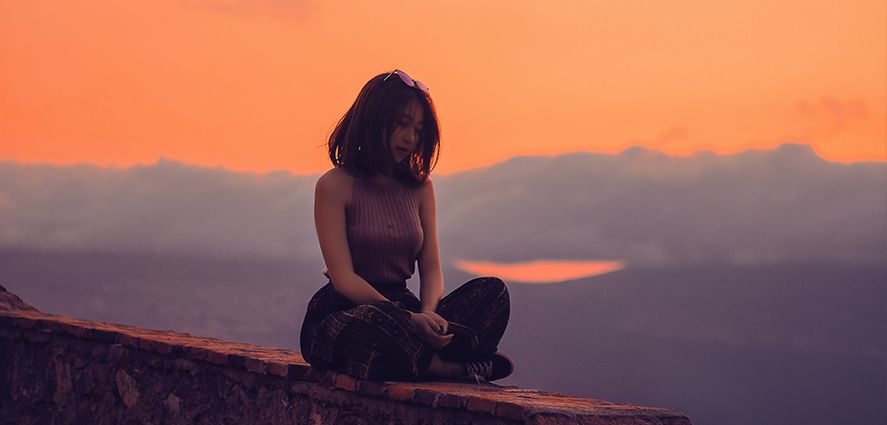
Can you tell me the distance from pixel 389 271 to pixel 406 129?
0.51 metres

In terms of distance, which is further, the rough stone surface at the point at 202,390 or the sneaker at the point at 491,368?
the sneaker at the point at 491,368

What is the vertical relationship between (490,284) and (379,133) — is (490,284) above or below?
below

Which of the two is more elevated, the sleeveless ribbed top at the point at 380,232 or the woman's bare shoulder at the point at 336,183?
the woman's bare shoulder at the point at 336,183

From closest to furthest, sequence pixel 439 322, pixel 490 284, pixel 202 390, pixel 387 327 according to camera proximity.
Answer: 1. pixel 387 327
2. pixel 439 322
3. pixel 490 284
4. pixel 202 390

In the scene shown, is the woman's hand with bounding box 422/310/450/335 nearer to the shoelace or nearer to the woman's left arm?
the woman's left arm

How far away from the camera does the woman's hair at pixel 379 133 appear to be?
3547mm

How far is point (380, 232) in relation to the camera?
356 centimetres

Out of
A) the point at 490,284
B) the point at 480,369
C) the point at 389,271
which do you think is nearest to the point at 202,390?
the point at 389,271

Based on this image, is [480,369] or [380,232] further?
[480,369]

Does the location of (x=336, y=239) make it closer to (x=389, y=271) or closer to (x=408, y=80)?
(x=389, y=271)

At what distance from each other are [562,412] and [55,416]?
3.41m

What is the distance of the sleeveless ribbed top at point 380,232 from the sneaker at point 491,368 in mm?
412

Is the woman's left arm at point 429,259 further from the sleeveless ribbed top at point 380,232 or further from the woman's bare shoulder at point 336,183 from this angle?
the woman's bare shoulder at point 336,183

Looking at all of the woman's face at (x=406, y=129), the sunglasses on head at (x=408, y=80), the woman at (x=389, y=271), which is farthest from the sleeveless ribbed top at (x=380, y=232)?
the sunglasses on head at (x=408, y=80)
